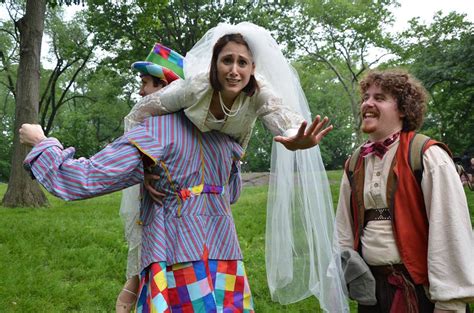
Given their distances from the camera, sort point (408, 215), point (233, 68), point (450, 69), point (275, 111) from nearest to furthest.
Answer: point (233, 68)
point (275, 111)
point (408, 215)
point (450, 69)

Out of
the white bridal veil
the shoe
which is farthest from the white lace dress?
the shoe

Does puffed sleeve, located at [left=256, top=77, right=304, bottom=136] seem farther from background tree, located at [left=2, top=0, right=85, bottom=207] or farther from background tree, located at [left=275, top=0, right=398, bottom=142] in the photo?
background tree, located at [left=275, top=0, right=398, bottom=142]

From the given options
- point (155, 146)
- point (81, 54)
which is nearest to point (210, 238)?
point (155, 146)

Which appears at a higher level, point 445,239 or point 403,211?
point 403,211

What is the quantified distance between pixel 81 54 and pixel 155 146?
17.2 metres

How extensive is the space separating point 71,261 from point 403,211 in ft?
14.1

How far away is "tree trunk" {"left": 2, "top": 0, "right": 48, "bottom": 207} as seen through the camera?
8.68 metres

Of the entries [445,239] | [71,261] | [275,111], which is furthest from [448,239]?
[71,261]

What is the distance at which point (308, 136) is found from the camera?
1.75 meters

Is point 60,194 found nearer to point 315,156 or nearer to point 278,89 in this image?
point 278,89

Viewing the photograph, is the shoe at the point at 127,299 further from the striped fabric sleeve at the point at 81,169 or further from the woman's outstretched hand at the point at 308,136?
the woman's outstretched hand at the point at 308,136

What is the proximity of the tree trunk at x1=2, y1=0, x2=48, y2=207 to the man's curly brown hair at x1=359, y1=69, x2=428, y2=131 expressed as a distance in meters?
8.01

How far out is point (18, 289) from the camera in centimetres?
421

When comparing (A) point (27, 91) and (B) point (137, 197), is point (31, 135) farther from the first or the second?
(A) point (27, 91)
